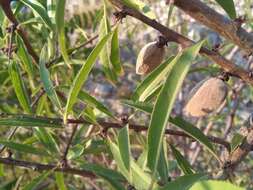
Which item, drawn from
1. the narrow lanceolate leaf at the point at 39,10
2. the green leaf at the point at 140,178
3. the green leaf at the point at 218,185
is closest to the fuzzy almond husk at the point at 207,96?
the green leaf at the point at 140,178

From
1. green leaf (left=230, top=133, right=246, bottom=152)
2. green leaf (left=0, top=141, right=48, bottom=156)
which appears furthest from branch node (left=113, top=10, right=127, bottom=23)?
green leaf (left=0, top=141, right=48, bottom=156)

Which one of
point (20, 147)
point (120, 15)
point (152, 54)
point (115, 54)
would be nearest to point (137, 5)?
point (120, 15)

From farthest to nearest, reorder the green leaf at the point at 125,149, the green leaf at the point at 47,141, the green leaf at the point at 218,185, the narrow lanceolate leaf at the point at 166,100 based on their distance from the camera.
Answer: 1. the green leaf at the point at 47,141
2. the green leaf at the point at 125,149
3. the narrow lanceolate leaf at the point at 166,100
4. the green leaf at the point at 218,185

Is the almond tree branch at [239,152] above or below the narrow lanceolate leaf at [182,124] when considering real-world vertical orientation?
below

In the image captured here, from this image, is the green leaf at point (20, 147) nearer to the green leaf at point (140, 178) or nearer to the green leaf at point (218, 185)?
the green leaf at point (140, 178)

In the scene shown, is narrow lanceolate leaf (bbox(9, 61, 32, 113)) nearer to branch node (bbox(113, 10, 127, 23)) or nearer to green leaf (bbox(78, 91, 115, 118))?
green leaf (bbox(78, 91, 115, 118))

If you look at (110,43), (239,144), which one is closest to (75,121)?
(110,43)
